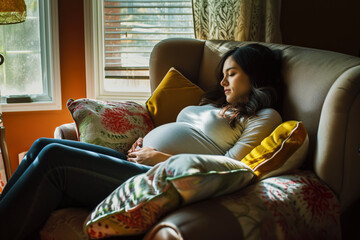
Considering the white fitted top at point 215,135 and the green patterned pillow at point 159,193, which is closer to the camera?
the green patterned pillow at point 159,193

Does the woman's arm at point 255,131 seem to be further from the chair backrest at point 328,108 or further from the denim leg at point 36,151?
the denim leg at point 36,151

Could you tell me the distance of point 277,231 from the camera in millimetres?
1043

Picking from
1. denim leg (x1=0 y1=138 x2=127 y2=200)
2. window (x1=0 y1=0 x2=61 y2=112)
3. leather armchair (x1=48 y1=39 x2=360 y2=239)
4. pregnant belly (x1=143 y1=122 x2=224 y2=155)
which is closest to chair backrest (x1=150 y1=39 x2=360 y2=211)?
leather armchair (x1=48 y1=39 x2=360 y2=239)

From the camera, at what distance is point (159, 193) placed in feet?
3.25

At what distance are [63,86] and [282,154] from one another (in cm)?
178

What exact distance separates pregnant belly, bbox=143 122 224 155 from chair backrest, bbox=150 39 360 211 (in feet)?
1.16

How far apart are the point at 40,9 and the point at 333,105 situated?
199cm

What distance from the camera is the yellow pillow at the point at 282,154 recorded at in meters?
1.27

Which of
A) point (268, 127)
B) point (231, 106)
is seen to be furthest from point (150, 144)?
point (268, 127)

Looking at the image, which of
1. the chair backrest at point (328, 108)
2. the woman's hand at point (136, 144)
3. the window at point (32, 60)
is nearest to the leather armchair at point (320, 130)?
the chair backrest at point (328, 108)

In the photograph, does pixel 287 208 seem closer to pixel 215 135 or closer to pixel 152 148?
pixel 215 135

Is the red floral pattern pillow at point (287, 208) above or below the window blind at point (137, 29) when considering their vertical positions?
below

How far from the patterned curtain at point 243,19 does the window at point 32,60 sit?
3.27 feet

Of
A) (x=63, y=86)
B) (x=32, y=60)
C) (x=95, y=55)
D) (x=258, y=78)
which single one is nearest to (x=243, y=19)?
(x=258, y=78)
